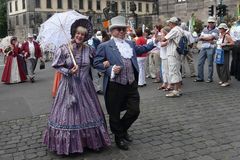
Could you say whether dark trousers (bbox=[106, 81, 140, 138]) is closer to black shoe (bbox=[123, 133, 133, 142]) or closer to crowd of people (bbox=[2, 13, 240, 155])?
crowd of people (bbox=[2, 13, 240, 155])

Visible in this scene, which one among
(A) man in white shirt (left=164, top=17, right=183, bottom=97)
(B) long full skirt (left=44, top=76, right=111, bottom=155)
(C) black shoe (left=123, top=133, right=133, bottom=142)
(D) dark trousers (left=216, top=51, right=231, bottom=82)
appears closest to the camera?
(B) long full skirt (left=44, top=76, right=111, bottom=155)

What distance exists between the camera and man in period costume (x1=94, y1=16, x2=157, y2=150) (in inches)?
216

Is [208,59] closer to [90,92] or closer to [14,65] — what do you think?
[90,92]

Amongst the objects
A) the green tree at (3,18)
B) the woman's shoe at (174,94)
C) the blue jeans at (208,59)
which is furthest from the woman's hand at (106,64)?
the green tree at (3,18)

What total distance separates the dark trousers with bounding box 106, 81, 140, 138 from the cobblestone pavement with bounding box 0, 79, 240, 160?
1.26 ft

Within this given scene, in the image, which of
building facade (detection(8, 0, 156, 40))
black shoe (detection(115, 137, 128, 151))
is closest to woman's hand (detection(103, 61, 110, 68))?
black shoe (detection(115, 137, 128, 151))

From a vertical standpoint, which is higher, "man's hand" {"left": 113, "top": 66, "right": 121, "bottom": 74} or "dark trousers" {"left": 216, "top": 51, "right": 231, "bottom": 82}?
"man's hand" {"left": 113, "top": 66, "right": 121, "bottom": 74}

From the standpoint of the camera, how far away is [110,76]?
5.42m

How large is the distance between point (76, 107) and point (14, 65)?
32.3ft

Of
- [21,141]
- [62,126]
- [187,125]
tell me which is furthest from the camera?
[187,125]

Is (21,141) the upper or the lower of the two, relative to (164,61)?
lower

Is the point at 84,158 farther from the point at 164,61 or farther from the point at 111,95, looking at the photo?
the point at 164,61

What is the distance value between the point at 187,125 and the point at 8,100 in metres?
5.49

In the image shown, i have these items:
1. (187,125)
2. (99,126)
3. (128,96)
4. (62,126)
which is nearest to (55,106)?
(62,126)
